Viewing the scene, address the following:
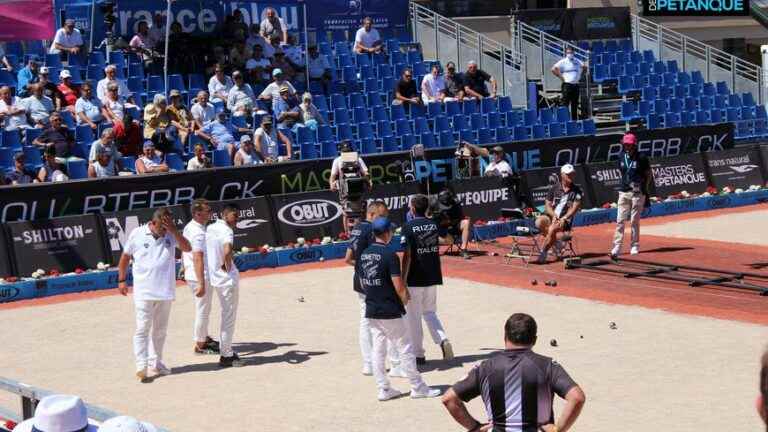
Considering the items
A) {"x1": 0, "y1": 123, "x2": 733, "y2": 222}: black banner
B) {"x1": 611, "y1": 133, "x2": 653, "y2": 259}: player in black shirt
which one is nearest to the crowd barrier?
{"x1": 0, "y1": 123, "x2": 733, "y2": 222}: black banner

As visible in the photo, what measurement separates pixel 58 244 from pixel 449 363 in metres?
9.24

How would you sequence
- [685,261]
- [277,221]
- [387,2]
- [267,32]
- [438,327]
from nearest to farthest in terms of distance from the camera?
[438,327], [685,261], [277,221], [267,32], [387,2]

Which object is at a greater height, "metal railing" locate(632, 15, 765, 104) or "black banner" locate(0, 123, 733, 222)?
"metal railing" locate(632, 15, 765, 104)

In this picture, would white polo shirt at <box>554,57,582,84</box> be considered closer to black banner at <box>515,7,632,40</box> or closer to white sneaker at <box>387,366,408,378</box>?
black banner at <box>515,7,632,40</box>

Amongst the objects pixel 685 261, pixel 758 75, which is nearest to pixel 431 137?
pixel 685 261

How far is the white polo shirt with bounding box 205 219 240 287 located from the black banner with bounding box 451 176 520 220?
37.8 ft

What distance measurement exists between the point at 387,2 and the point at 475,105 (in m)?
4.67

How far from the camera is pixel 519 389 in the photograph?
286 inches

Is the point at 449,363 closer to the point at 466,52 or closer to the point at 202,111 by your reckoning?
the point at 202,111

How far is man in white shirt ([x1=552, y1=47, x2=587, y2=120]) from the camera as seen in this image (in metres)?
33.1

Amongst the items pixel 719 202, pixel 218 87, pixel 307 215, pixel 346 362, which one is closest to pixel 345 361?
pixel 346 362

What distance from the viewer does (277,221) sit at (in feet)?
77.4

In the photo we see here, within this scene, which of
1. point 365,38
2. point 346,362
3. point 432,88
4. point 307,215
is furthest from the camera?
point 365,38

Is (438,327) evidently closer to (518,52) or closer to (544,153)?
(544,153)
